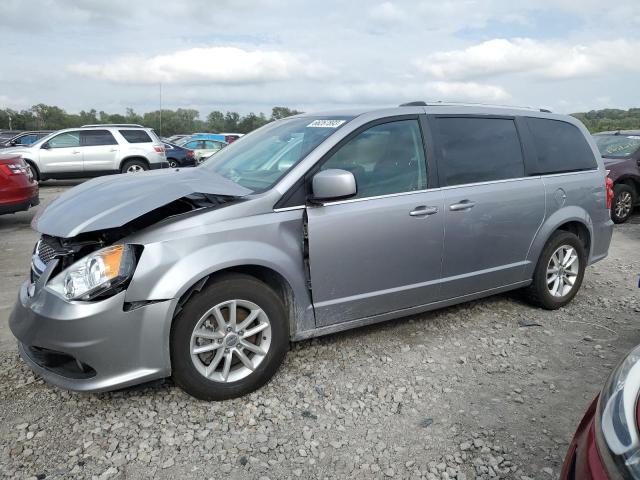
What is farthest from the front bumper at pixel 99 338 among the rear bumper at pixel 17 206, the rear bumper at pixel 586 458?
the rear bumper at pixel 17 206

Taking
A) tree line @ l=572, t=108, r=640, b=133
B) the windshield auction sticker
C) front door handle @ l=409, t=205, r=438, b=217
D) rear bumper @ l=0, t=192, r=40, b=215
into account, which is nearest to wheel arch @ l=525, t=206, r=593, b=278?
front door handle @ l=409, t=205, r=438, b=217

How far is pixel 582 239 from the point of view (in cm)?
475

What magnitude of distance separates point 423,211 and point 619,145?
26.7 ft

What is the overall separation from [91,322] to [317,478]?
4.38ft

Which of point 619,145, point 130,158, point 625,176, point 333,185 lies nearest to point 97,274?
point 333,185

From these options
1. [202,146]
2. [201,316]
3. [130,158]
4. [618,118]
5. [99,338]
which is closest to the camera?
[99,338]

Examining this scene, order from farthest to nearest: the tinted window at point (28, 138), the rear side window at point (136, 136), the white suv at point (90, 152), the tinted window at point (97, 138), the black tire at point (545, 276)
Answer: the tinted window at point (28, 138), the rear side window at point (136, 136), the tinted window at point (97, 138), the white suv at point (90, 152), the black tire at point (545, 276)

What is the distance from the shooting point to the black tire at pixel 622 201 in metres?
9.18

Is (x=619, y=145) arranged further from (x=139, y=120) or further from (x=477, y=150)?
(x=139, y=120)

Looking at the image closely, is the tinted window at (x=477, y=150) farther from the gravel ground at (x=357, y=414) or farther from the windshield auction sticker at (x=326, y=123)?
the gravel ground at (x=357, y=414)

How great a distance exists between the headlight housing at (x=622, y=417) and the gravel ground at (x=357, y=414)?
979 mm

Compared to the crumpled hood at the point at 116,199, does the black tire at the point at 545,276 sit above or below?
below

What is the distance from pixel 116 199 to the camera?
9.73 feet

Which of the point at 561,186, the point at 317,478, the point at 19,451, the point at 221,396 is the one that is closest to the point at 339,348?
A: the point at 221,396
